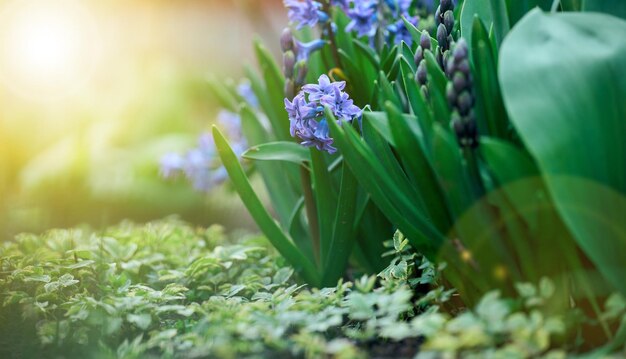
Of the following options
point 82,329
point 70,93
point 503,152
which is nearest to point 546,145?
point 503,152

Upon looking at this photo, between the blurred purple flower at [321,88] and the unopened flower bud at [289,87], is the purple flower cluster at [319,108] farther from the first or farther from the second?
the unopened flower bud at [289,87]

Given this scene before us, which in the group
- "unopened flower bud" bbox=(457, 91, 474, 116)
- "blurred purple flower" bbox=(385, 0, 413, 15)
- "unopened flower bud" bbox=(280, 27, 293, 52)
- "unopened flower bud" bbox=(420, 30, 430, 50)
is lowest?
"unopened flower bud" bbox=(457, 91, 474, 116)

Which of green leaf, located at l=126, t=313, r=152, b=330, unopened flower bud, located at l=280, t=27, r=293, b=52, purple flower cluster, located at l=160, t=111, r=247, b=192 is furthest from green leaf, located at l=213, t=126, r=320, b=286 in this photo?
purple flower cluster, located at l=160, t=111, r=247, b=192

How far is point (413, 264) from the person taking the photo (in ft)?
6.21

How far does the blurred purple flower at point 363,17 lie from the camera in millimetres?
2223

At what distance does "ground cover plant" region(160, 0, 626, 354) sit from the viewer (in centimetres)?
135

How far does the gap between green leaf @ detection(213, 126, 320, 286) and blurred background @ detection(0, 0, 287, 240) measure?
1673 millimetres

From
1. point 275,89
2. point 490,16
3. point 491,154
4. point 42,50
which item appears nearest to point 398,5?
point 275,89

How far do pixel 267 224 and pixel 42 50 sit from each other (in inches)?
148

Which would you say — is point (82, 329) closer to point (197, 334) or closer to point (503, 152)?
point (197, 334)

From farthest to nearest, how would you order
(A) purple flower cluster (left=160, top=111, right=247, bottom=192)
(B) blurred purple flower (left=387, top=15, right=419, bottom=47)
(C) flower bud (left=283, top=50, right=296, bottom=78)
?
1. (A) purple flower cluster (left=160, top=111, right=247, bottom=192)
2. (B) blurred purple flower (left=387, top=15, right=419, bottom=47)
3. (C) flower bud (left=283, top=50, right=296, bottom=78)

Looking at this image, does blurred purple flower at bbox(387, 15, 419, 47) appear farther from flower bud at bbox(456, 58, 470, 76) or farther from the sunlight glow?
the sunlight glow

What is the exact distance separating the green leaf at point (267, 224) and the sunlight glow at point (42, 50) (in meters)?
3.13

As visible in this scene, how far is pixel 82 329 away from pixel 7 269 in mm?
481
